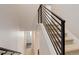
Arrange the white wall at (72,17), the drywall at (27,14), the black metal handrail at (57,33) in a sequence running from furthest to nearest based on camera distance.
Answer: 1. the drywall at (27,14)
2. the white wall at (72,17)
3. the black metal handrail at (57,33)

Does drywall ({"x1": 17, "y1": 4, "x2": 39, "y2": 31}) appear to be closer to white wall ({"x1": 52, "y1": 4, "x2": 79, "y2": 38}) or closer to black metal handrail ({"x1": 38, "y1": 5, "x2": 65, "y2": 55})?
white wall ({"x1": 52, "y1": 4, "x2": 79, "y2": 38})

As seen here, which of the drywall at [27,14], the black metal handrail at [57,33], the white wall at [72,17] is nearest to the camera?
the black metal handrail at [57,33]

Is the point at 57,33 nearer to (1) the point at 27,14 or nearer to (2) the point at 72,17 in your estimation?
(2) the point at 72,17

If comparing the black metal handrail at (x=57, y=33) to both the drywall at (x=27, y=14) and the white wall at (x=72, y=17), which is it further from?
the drywall at (x=27, y=14)

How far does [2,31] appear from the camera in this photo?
4.59 metres

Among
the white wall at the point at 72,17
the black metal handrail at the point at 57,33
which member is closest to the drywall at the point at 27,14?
the white wall at the point at 72,17

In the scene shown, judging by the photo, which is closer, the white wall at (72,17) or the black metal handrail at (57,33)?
the black metal handrail at (57,33)

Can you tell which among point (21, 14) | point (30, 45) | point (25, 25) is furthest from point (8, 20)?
point (30, 45)

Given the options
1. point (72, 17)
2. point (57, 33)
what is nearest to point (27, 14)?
point (72, 17)

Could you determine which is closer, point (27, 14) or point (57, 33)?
point (57, 33)

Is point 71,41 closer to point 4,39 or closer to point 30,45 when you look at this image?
point 4,39

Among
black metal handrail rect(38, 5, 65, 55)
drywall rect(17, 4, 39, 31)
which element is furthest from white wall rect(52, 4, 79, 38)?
black metal handrail rect(38, 5, 65, 55)

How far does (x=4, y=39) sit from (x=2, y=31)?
326 millimetres
